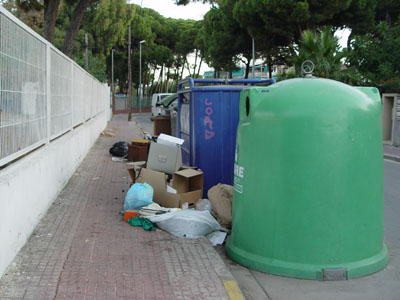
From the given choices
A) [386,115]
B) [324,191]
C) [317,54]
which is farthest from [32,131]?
[317,54]

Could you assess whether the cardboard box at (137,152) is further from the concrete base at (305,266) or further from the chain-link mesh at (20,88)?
the concrete base at (305,266)

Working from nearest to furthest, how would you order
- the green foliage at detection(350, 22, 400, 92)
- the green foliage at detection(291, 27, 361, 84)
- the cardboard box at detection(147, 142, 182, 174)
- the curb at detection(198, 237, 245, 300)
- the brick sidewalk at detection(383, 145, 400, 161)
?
the curb at detection(198, 237, 245, 300) < the cardboard box at detection(147, 142, 182, 174) < the brick sidewalk at detection(383, 145, 400, 161) < the green foliage at detection(350, 22, 400, 92) < the green foliage at detection(291, 27, 361, 84)

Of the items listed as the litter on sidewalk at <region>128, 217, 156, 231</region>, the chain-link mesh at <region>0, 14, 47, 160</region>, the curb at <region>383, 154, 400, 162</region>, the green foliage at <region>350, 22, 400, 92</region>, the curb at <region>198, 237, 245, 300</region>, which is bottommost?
the curb at <region>198, 237, 245, 300</region>

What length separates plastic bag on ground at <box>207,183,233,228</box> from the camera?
19.4ft

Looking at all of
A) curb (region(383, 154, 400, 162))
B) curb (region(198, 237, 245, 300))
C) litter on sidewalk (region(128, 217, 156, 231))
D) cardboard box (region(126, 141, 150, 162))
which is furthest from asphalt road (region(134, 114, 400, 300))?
curb (region(383, 154, 400, 162))

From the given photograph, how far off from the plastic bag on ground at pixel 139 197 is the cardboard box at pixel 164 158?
88 centimetres

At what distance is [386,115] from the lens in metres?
19.0

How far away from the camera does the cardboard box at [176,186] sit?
6.43 m

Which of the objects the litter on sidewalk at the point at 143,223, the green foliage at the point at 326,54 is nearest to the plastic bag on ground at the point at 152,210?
the litter on sidewalk at the point at 143,223

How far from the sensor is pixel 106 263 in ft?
14.5

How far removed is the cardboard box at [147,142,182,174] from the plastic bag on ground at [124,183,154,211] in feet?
2.90

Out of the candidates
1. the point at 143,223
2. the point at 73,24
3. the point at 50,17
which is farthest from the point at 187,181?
the point at 73,24

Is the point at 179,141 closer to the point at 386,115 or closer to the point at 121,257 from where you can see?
the point at 121,257

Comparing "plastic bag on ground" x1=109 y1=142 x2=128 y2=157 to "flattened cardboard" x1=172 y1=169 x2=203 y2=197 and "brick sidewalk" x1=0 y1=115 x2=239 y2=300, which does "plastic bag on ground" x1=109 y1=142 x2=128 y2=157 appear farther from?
"brick sidewalk" x1=0 y1=115 x2=239 y2=300
